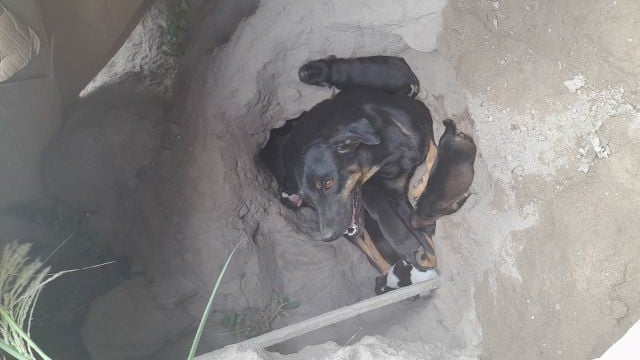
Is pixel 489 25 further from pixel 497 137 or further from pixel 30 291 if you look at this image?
pixel 30 291

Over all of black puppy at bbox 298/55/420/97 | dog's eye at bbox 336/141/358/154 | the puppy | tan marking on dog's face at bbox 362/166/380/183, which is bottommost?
the puppy

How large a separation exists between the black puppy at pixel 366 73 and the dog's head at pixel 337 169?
34cm

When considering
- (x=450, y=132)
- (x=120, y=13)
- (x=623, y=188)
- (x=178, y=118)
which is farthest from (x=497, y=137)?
(x=120, y=13)

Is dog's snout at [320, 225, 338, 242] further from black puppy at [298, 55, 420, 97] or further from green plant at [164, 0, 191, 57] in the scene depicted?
green plant at [164, 0, 191, 57]

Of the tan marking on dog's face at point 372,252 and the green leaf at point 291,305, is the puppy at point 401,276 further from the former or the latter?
the green leaf at point 291,305

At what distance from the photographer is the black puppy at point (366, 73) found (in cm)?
319

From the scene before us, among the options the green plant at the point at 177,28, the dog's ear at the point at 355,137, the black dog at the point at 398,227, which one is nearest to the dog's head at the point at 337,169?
the dog's ear at the point at 355,137

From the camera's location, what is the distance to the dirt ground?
1.93 m

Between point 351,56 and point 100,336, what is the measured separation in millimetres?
2122

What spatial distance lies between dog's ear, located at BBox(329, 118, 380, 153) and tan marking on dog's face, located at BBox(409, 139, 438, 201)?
329 millimetres

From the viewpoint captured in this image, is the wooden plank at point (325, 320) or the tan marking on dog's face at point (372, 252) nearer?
the wooden plank at point (325, 320)

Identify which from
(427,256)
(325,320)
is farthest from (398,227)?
(325,320)

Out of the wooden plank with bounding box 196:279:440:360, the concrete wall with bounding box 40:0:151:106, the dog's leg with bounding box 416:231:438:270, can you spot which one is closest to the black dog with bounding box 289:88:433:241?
the dog's leg with bounding box 416:231:438:270

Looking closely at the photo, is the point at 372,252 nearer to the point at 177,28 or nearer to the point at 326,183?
the point at 326,183
